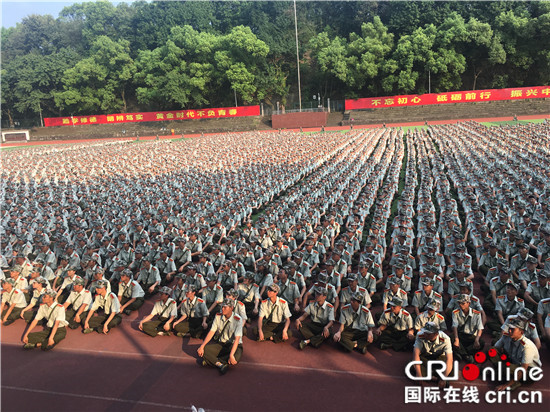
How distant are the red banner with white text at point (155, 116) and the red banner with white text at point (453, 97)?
485 inches

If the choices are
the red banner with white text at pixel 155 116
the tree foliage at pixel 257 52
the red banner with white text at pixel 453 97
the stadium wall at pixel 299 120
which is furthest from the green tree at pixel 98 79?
the red banner with white text at pixel 453 97

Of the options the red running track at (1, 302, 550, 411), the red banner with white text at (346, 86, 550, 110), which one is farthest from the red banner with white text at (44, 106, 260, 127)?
the red running track at (1, 302, 550, 411)

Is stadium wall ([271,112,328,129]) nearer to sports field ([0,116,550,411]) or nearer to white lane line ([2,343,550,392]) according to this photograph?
sports field ([0,116,550,411])

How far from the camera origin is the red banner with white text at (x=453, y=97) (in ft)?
125

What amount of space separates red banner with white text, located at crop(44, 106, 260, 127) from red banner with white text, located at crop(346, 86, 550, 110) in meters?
12.3

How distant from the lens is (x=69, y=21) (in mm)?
60719

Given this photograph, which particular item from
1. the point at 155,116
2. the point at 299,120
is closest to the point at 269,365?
the point at 299,120

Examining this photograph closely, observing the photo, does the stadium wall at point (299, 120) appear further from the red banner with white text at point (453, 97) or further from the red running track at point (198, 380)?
the red running track at point (198, 380)

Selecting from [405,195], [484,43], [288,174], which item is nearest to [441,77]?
[484,43]

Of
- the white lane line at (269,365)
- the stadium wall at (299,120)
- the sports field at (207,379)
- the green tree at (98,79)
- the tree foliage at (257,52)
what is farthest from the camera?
the green tree at (98,79)

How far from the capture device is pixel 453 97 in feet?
130

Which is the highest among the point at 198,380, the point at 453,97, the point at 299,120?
the point at 453,97

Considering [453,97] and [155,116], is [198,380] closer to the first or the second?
[453,97]

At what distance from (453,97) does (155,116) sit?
1327 inches
